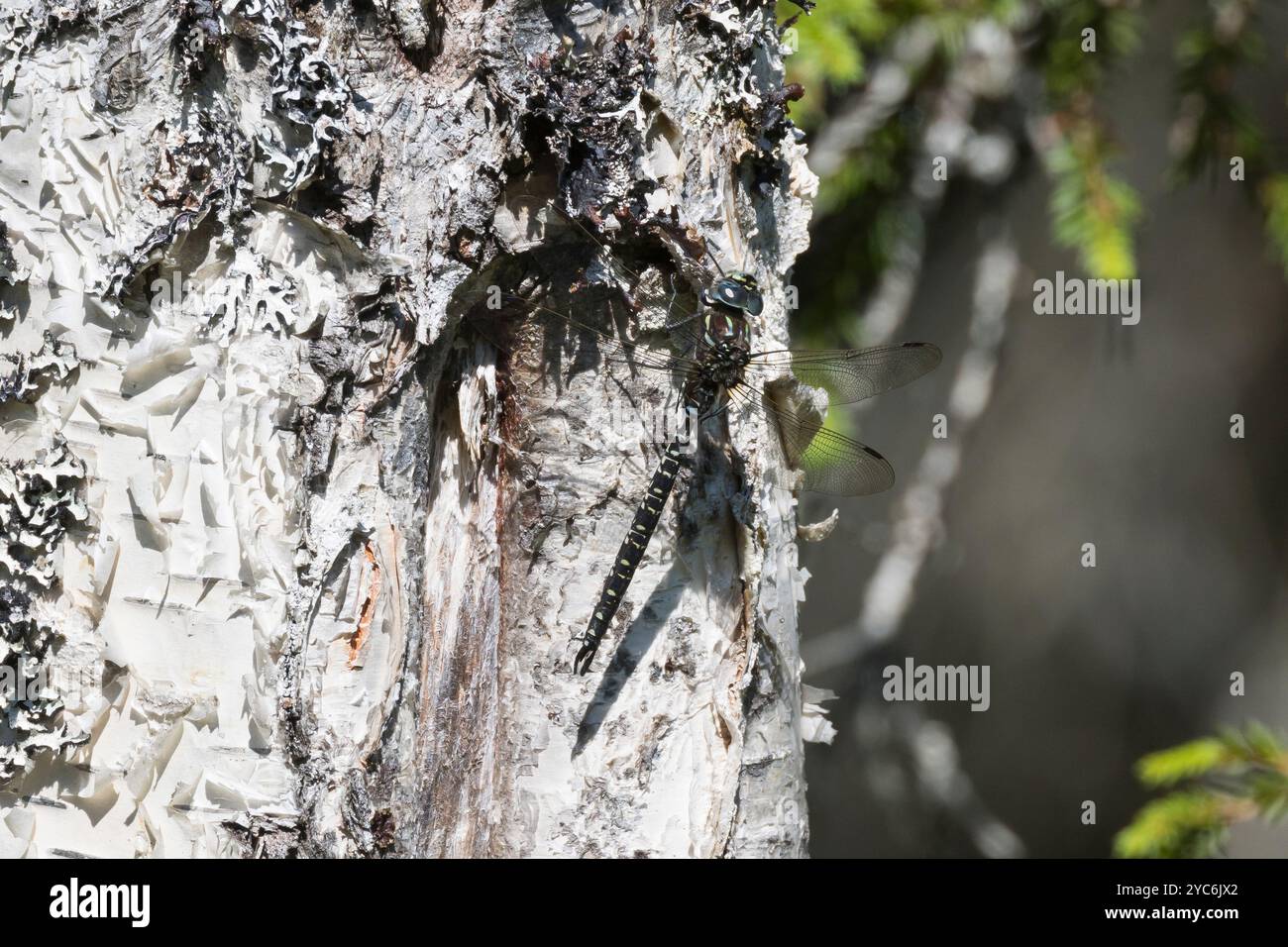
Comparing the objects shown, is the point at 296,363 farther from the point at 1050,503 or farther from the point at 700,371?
the point at 1050,503

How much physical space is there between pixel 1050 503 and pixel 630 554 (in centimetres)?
211

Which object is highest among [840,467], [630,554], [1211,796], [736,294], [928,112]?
[928,112]

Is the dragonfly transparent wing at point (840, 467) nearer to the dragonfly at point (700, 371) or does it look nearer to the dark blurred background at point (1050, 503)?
the dragonfly at point (700, 371)

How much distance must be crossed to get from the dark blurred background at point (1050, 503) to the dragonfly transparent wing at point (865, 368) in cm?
81

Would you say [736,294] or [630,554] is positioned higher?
[736,294]

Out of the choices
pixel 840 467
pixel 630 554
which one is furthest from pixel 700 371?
pixel 840 467

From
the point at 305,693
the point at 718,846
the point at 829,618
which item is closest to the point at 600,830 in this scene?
the point at 718,846

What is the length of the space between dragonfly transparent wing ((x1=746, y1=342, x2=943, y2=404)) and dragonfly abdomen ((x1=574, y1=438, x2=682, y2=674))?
1.54 feet

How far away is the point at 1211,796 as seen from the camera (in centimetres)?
232

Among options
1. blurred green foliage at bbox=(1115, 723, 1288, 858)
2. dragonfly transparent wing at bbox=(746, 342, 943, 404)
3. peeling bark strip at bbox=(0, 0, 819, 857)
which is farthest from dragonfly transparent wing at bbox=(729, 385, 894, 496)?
blurred green foliage at bbox=(1115, 723, 1288, 858)

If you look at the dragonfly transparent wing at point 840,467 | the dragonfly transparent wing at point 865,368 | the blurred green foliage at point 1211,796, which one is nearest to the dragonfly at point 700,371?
the dragonfly transparent wing at point 840,467

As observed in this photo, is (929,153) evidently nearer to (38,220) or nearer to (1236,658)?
(1236,658)

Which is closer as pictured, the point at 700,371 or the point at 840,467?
the point at 700,371

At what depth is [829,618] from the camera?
3092 millimetres
